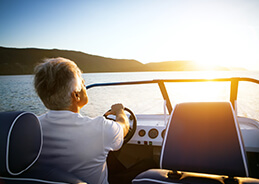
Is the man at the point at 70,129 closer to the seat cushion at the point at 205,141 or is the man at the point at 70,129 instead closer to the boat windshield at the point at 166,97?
the seat cushion at the point at 205,141

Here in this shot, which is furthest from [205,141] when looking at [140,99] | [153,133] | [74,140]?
[140,99]

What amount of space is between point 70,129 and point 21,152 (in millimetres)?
361

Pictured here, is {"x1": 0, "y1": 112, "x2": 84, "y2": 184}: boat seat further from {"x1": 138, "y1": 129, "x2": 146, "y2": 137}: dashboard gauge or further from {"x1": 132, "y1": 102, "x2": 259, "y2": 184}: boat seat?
{"x1": 138, "y1": 129, "x2": 146, "y2": 137}: dashboard gauge

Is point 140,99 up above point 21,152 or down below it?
below

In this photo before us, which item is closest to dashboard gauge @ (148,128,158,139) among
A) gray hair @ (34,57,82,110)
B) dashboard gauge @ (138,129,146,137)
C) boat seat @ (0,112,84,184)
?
dashboard gauge @ (138,129,146,137)

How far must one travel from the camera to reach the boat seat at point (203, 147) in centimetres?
99

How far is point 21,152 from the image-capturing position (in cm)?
76

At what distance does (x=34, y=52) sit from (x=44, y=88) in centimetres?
8559

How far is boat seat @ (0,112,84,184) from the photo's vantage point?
732 millimetres

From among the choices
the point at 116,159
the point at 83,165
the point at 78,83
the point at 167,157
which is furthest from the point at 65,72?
the point at 116,159

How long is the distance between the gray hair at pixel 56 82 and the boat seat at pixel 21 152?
0.38m

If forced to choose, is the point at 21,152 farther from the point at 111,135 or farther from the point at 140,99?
the point at 140,99

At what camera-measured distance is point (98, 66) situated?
8338 cm

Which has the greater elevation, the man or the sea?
the man
